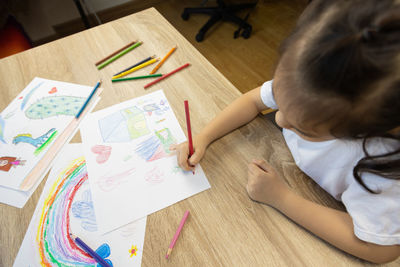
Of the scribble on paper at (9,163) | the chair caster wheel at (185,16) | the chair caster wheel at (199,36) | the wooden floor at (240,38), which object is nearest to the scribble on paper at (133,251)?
the scribble on paper at (9,163)

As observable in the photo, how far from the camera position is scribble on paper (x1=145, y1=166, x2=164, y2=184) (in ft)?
1.74

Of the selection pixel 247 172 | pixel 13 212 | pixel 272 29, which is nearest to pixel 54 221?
pixel 13 212

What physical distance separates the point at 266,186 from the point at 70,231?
39cm

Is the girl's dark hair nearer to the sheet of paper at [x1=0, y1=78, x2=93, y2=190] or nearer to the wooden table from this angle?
the wooden table

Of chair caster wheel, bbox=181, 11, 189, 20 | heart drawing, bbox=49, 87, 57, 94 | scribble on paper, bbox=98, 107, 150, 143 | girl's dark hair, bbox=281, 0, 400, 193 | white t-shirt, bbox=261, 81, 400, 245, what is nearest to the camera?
girl's dark hair, bbox=281, 0, 400, 193

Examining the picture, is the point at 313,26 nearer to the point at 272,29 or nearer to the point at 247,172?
the point at 247,172

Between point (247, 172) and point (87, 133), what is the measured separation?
0.41m

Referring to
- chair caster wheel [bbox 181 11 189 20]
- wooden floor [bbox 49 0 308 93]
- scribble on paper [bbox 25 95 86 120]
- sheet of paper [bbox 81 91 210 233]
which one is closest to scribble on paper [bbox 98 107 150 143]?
sheet of paper [bbox 81 91 210 233]

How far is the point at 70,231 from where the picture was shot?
0.47 m

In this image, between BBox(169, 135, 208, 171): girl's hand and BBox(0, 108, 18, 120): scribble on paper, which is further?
BBox(0, 108, 18, 120): scribble on paper

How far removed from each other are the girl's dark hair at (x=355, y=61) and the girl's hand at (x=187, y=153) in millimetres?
270

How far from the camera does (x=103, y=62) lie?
78cm

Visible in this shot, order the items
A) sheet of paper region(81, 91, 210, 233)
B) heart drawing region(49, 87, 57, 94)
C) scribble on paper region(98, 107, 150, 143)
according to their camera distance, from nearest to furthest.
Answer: sheet of paper region(81, 91, 210, 233), scribble on paper region(98, 107, 150, 143), heart drawing region(49, 87, 57, 94)

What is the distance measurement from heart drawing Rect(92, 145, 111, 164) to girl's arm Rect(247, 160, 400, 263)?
0.33m
